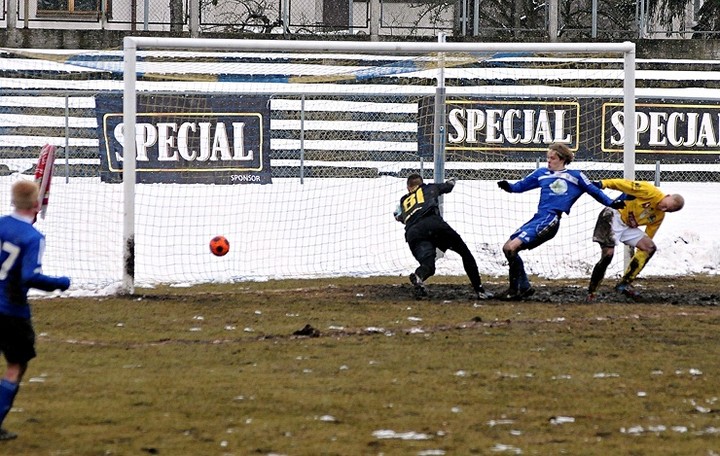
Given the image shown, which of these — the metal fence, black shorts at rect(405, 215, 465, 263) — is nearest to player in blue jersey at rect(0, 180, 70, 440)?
black shorts at rect(405, 215, 465, 263)

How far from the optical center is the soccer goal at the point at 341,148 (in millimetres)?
14641

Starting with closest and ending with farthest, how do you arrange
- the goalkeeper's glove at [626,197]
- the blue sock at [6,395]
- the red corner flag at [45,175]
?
1. the blue sock at [6,395]
2. the red corner flag at [45,175]
3. the goalkeeper's glove at [626,197]

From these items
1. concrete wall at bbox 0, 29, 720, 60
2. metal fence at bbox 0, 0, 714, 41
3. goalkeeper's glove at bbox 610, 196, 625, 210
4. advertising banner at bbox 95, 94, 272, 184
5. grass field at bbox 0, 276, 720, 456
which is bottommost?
grass field at bbox 0, 276, 720, 456

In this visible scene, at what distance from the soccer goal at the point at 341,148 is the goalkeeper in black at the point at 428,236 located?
1.74 metres

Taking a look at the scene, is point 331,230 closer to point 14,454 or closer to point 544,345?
point 544,345

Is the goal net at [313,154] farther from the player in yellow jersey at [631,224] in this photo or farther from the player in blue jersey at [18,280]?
the player in blue jersey at [18,280]

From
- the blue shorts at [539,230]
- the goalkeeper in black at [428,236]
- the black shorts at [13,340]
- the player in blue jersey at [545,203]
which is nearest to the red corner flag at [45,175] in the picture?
the goalkeeper in black at [428,236]

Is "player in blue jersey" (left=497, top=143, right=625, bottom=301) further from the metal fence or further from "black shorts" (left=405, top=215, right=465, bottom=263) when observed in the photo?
the metal fence

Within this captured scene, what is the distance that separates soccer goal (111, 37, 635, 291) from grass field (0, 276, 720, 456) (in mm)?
2629

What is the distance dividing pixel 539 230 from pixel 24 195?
6.22m

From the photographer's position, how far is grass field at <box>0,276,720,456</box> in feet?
21.5

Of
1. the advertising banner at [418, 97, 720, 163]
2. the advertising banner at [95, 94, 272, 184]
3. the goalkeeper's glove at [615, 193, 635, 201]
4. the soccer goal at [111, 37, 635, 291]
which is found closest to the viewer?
the goalkeeper's glove at [615, 193, 635, 201]

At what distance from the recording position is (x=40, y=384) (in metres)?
7.90

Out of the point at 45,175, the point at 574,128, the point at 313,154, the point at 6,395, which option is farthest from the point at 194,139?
the point at 6,395
